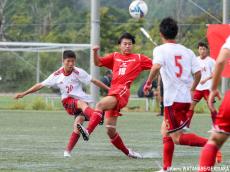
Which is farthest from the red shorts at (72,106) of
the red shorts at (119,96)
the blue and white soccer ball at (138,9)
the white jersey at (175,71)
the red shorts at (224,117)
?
the blue and white soccer ball at (138,9)

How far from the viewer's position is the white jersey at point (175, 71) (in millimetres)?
9195

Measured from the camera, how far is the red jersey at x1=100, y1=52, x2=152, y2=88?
1177 centimetres

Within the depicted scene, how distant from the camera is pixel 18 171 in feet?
30.9

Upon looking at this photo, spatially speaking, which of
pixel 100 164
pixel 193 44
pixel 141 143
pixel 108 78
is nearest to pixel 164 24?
pixel 100 164

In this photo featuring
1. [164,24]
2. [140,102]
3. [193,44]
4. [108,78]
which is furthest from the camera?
[193,44]

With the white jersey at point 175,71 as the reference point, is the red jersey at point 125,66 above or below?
below

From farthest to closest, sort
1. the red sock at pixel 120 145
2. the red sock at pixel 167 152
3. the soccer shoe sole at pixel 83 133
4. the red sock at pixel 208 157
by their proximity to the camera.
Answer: the red sock at pixel 120 145 → the soccer shoe sole at pixel 83 133 → the red sock at pixel 167 152 → the red sock at pixel 208 157

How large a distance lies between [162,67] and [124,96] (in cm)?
246

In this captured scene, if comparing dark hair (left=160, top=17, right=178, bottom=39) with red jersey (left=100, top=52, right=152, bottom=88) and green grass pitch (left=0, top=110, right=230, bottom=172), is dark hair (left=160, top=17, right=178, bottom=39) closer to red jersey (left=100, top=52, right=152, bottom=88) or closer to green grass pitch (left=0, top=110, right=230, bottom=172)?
green grass pitch (left=0, top=110, right=230, bottom=172)

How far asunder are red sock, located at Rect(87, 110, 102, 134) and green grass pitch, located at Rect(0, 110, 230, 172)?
0.39 metres

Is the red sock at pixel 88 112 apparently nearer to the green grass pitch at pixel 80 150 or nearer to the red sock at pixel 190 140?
the green grass pitch at pixel 80 150

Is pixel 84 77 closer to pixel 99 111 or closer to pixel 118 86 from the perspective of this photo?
pixel 118 86

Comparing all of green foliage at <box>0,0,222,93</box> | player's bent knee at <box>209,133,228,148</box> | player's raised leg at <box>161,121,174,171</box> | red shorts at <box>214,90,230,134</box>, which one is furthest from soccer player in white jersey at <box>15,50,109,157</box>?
green foliage at <box>0,0,222,93</box>

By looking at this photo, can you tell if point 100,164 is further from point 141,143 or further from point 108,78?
point 108,78
